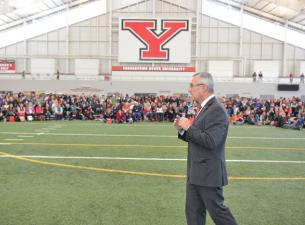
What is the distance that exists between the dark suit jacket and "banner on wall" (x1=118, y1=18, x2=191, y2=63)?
86.3 feet

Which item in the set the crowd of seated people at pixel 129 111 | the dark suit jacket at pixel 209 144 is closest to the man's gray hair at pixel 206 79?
the dark suit jacket at pixel 209 144

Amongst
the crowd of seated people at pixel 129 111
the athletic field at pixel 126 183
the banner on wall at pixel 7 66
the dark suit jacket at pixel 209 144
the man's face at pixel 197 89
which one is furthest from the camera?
the banner on wall at pixel 7 66

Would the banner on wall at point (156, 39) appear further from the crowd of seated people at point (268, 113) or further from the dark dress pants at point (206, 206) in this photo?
the dark dress pants at point (206, 206)

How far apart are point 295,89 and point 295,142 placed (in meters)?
22.8

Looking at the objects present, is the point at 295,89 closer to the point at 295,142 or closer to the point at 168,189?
the point at 295,142

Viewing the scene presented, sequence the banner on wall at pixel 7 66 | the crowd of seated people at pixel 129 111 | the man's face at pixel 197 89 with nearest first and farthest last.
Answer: the man's face at pixel 197 89 → the crowd of seated people at pixel 129 111 → the banner on wall at pixel 7 66

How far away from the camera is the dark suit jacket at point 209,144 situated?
8.77 feet

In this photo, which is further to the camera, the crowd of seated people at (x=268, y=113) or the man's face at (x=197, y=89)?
the crowd of seated people at (x=268, y=113)

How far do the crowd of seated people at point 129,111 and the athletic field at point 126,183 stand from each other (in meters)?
7.73

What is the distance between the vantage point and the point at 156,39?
28422 mm

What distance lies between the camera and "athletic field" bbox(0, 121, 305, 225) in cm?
419

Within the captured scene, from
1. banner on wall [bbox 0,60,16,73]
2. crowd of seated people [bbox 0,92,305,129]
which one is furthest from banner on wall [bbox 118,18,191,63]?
banner on wall [bbox 0,60,16,73]

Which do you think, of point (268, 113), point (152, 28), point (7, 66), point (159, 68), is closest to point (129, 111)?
point (268, 113)

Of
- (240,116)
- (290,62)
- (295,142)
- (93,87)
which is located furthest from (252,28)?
(295,142)
